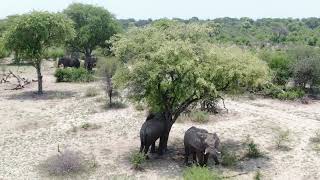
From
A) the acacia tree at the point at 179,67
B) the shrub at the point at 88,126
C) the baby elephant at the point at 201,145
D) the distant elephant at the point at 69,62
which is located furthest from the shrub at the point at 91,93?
the baby elephant at the point at 201,145

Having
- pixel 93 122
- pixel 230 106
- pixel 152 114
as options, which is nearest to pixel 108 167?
pixel 152 114

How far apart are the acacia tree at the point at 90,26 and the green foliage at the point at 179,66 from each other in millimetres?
19672

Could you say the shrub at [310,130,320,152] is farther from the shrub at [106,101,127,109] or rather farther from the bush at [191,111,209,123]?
the shrub at [106,101,127,109]

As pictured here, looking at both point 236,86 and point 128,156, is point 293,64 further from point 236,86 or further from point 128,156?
point 128,156

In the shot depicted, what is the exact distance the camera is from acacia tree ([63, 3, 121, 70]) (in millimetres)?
35125

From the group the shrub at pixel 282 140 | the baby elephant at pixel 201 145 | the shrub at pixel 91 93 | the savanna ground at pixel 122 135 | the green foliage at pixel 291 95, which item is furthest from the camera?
the green foliage at pixel 291 95

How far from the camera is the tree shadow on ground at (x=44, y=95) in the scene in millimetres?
26344

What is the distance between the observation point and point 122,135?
61.4 feet

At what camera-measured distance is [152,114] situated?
53.9 ft

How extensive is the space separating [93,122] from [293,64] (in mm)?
13929

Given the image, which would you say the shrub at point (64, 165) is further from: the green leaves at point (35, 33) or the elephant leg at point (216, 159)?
the green leaves at point (35, 33)

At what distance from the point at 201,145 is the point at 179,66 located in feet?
8.15

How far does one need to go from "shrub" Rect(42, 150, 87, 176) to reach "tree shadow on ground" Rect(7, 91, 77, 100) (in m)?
11.6

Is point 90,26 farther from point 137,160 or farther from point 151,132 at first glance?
point 137,160
